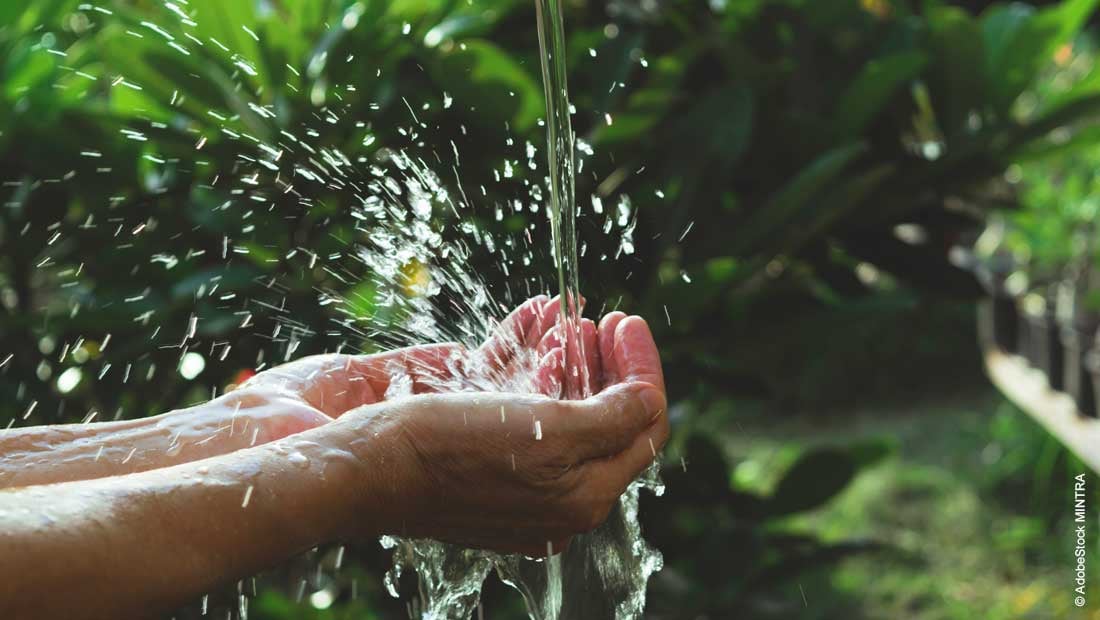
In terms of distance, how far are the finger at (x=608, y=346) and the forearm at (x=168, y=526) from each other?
0.36 m

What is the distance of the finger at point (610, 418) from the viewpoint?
1.06 metres

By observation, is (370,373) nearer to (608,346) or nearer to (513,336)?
(513,336)

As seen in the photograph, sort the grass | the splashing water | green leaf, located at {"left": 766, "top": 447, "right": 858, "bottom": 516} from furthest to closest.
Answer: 1. the grass
2. green leaf, located at {"left": 766, "top": 447, "right": 858, "bottom": 516}
3. the splashing water

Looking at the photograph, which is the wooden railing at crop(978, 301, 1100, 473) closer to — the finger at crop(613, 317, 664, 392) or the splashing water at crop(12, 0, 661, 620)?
the splashing water at crop(12, 0, 661, 620)

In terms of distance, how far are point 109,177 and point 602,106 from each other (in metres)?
0.85

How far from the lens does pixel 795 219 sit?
1.84m

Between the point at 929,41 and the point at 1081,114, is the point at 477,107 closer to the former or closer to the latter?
the point at 929,41

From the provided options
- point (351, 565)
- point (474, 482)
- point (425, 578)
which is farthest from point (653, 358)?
point (351, 565)

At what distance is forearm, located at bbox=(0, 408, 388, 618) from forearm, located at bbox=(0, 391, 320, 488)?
0.30m

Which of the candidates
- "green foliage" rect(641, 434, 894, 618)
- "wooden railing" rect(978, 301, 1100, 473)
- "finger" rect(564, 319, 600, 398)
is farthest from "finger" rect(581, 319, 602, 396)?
"wooden railing" rect(978, 301, 1100, 473)

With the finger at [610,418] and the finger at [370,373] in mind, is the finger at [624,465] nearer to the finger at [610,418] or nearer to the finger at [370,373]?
the finger at [610,418]

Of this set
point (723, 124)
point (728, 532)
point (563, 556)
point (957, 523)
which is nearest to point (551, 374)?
point (563, 556)

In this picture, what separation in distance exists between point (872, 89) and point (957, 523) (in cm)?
308

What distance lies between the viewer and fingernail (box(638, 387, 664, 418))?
44.8 inches
